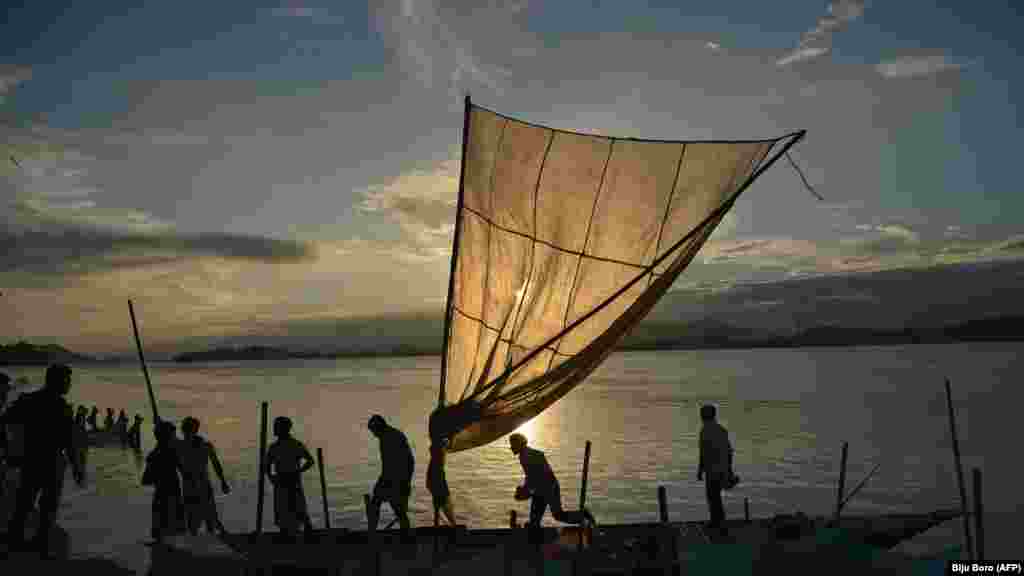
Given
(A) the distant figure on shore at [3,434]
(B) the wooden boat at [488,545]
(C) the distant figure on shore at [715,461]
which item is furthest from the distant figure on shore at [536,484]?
(A) the distant figure on shore at [3,434]

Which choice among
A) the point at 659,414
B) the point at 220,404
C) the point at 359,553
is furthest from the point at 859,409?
the point at 220,404

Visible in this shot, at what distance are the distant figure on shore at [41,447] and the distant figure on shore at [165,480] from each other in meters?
1.68

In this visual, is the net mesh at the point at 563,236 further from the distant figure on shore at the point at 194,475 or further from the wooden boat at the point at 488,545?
the distant figure on shore at the point at 194,475

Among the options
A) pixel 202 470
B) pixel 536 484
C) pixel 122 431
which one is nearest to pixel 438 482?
pixel 536 484

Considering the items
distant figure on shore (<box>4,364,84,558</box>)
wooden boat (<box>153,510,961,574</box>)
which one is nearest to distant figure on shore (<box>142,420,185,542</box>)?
wooden boat (<box>153,510,961,574</box>)

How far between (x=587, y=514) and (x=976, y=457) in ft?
96.2

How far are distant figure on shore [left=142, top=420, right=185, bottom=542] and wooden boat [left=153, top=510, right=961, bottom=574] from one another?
1.18 meters

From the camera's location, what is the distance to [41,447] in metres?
9.14

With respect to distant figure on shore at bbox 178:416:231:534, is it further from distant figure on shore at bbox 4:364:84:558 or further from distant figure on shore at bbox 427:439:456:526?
distant figure on shore at bbox 427:439:456:526

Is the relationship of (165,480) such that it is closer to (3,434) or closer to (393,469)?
(3,434)

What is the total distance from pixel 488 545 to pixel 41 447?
624 cm

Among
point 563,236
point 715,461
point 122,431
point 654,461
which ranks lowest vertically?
point 654,461

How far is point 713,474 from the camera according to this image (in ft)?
37.5

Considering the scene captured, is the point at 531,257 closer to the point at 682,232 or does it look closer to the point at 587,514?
the point at 682,232
